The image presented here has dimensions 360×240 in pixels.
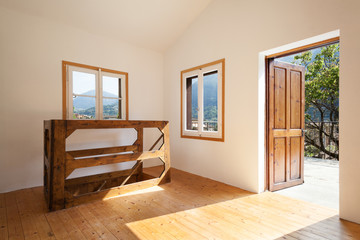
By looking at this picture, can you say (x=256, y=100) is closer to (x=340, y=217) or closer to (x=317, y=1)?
(x=317, y=1)

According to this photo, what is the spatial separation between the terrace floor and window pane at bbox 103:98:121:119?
11.6 feet

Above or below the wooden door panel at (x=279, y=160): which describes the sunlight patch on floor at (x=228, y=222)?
below

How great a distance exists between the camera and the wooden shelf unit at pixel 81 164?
2.77m

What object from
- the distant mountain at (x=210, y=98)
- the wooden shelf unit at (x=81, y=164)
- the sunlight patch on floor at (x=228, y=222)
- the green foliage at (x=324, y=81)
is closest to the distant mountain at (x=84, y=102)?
the wooden shelf unit at (x=81, y=164)

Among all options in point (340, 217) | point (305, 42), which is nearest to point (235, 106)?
point (305, 42)

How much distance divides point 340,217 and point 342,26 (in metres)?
2.27

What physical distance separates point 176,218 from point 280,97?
8.63 feet

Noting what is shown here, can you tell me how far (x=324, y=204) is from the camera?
2980mm

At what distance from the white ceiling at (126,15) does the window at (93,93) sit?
0.81 meters

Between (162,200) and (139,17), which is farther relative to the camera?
(139,17)

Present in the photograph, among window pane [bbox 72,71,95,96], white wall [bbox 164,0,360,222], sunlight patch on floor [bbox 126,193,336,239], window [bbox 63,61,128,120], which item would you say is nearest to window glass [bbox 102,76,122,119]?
window [bbox 63,61,128,120]

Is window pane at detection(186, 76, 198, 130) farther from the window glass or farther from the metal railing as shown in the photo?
the metal railing

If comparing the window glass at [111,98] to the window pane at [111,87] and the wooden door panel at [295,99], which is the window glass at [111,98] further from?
the wooden door panel at [295,99]

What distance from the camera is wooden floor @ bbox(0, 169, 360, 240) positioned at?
86.0 inches
